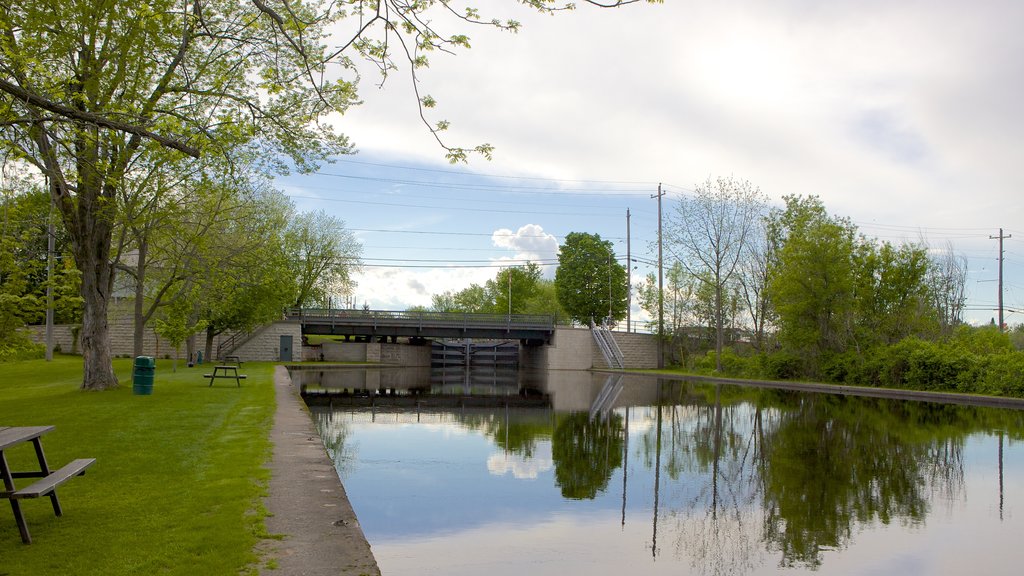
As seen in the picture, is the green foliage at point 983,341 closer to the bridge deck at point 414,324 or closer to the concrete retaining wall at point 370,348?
the concrete retaining wall at point 370,348

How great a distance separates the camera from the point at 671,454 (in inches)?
528

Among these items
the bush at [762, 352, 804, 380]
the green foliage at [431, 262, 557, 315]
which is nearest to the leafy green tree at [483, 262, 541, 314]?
the green foliage at [431, 262, 557, 315]

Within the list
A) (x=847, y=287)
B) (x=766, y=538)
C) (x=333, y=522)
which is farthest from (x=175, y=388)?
(x=847, y=287)

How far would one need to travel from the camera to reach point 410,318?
5662 cm

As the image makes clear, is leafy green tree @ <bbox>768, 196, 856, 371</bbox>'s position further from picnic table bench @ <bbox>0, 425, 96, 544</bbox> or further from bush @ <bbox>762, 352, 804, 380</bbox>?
picnic table bench @ <bbox>0, 425, 96, 544</bbox>

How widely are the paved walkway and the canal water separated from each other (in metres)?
0.41

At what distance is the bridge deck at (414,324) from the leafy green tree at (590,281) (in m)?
13.1

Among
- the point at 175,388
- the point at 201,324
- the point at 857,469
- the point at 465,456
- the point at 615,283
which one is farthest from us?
the point at 615,283

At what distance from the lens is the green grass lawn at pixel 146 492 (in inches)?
231

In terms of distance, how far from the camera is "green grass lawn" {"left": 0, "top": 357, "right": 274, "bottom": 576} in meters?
5.87

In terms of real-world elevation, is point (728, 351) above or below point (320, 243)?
below

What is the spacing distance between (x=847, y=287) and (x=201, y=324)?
2940 centimetres

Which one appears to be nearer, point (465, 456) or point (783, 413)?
point (465, 456)

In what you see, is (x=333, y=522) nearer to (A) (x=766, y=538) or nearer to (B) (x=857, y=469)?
(A) (x=766, y=538)
